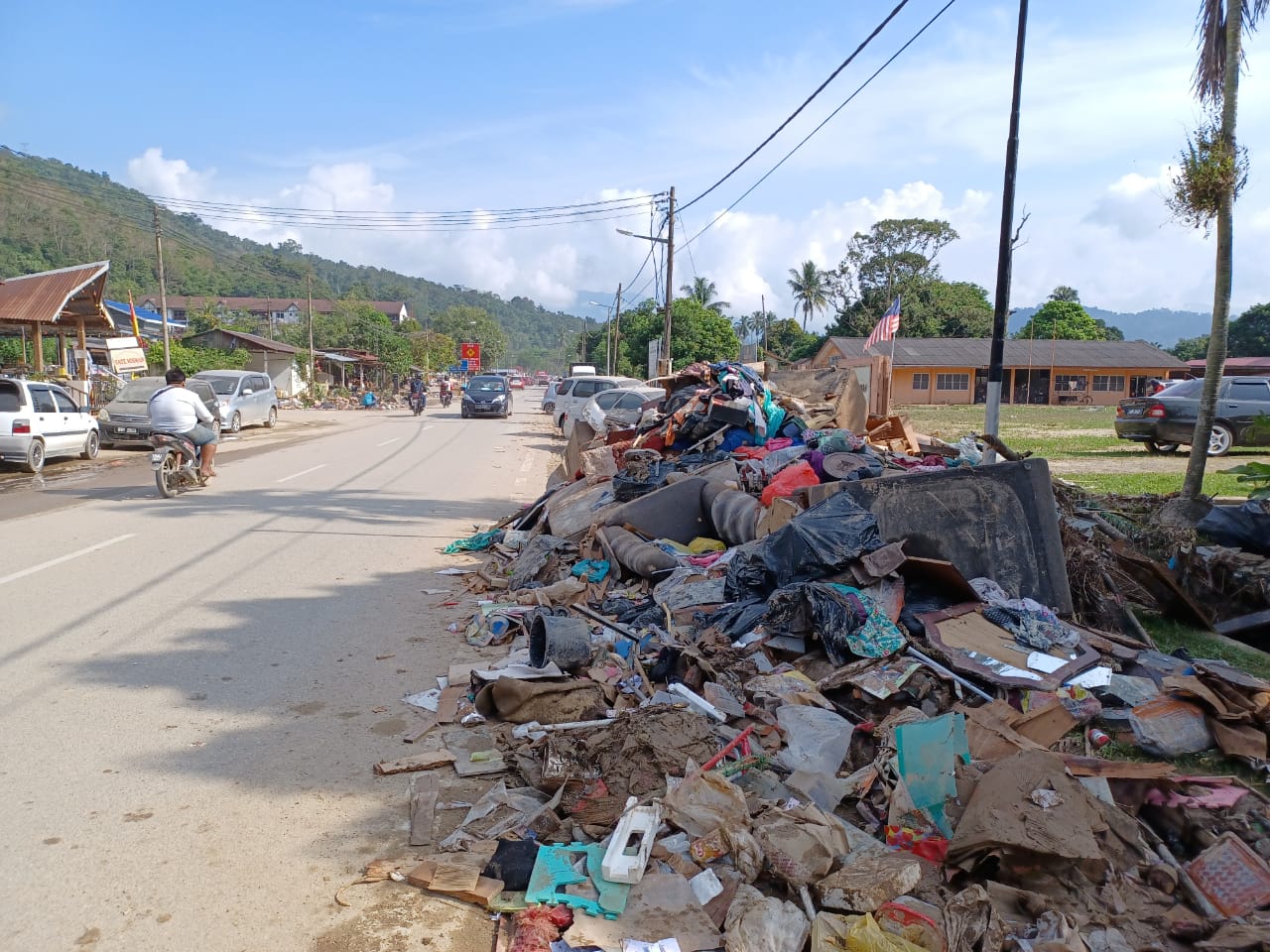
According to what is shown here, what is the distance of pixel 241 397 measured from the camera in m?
25.0

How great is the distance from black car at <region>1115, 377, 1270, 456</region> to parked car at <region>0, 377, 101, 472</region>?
22540 millimetres

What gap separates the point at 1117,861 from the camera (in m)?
3.38

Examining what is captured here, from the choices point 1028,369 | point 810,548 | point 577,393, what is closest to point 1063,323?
point 1028,369

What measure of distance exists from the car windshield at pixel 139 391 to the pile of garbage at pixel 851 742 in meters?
16.0

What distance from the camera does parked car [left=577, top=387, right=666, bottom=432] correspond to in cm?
1899

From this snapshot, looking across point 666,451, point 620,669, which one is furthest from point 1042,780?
point 666,451

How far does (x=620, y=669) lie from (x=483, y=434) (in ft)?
73.4

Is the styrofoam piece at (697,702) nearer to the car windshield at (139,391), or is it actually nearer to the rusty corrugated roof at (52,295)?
the car windshield at (139,391)

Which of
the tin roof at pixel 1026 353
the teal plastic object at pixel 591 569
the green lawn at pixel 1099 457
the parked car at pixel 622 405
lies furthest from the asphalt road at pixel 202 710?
the tin roof at pixel 1026 353

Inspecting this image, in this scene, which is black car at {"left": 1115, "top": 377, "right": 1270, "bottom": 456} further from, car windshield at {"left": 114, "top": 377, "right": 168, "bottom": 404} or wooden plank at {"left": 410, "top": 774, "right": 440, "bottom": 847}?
car windshield at {"left": 114, "top": 377, "right": 168, "bottom": 404}

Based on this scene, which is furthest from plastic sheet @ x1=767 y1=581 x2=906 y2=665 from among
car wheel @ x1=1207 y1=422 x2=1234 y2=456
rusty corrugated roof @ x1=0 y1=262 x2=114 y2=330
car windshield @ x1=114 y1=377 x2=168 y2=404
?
rusty corrugated roof @ x1=0 y1=262 x2=114 y2=330

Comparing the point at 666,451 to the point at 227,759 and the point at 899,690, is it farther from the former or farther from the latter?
the point at 227,759

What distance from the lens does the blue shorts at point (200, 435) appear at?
41.9 feet

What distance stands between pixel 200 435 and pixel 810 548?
10592 millimetres
